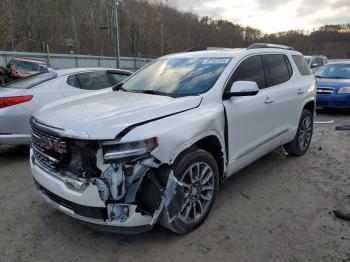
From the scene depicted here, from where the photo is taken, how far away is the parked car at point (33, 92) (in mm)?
5152

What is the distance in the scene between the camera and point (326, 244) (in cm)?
313

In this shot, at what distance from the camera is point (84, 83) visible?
6.30 metres

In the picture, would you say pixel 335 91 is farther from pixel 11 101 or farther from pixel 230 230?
pixel 11 101

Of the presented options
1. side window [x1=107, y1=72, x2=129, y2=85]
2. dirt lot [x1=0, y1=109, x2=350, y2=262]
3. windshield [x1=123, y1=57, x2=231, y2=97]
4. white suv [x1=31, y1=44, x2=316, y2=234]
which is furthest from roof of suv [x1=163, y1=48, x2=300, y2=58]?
side window [x1=107, y1=72, x2=129, y2=85]

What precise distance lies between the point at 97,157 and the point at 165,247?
3.54 feet

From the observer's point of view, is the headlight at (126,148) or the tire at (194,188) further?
the tire at (194,188)

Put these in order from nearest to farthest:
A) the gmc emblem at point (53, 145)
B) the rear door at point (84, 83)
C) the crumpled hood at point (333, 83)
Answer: the gmc emblem at point (53, 145), the rear door at point (84, 83), the crumpled hood at point (333, 83)

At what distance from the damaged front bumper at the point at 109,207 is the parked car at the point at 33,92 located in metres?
2.61

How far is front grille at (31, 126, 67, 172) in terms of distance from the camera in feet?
9.80

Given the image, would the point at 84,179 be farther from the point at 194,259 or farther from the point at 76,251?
the point at 194,259

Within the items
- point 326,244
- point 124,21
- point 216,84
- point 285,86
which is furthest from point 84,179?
point 124,21

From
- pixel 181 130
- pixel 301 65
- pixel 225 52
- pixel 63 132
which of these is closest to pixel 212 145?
pixel 181 130

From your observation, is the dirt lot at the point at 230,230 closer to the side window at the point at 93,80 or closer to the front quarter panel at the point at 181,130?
the front quarter panel at the point at 181,130

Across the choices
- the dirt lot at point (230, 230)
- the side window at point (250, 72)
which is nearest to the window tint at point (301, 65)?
the side window at point (250, 72)
